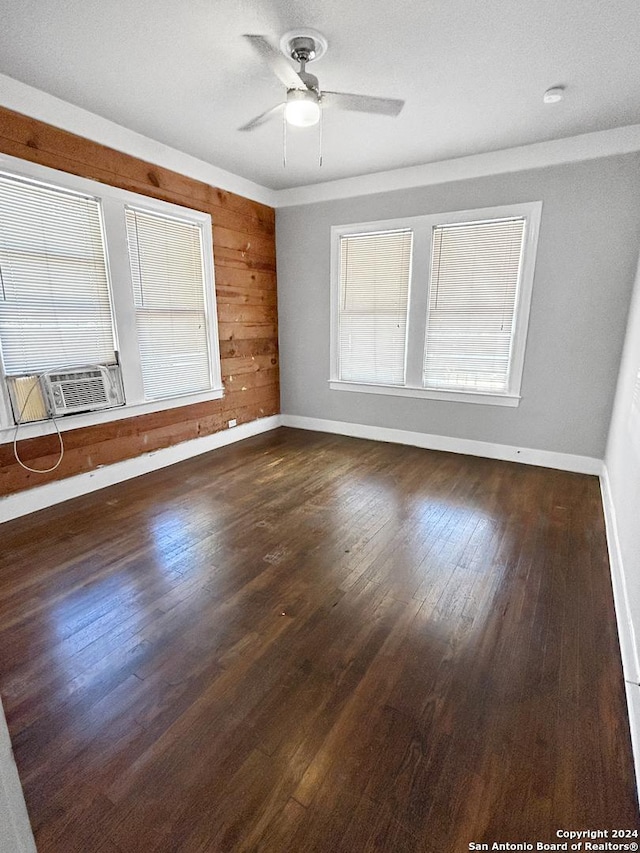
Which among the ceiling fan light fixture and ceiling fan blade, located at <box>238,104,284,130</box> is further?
ceiling fan blade, located at <box>238,104,284,130</box>

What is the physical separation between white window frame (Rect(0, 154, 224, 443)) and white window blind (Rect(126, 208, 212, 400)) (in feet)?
0.21

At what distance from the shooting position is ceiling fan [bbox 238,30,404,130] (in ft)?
7.00

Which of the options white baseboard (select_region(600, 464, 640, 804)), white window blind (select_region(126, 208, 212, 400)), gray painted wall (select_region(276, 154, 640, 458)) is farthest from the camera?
white window blind (select_region(126, 208, 212, 400))

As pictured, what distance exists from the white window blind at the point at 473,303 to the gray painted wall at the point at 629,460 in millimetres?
993

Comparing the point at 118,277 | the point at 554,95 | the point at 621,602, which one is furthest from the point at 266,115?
the point at 621,602

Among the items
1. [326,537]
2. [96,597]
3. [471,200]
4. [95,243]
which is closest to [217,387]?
[95,243]

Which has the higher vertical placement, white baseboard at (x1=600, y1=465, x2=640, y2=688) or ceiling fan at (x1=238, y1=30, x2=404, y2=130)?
ceiling fan at (x1=238, y1=30, x2=404, y2=130)

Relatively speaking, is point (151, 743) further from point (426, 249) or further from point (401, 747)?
point (426, 249)

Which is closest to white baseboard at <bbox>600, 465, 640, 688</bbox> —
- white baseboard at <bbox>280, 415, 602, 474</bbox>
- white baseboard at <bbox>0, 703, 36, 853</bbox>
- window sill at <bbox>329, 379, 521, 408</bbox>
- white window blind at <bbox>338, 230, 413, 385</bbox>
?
white baseboard at <bbox>280, 415, 602, 474</bbox>

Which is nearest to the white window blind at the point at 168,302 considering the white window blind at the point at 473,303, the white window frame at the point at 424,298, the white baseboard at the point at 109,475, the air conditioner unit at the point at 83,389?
the air conditioner unit at the point at 83,389

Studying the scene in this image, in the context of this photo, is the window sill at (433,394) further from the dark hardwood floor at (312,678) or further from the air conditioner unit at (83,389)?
the air conditioner unit at (83,389)

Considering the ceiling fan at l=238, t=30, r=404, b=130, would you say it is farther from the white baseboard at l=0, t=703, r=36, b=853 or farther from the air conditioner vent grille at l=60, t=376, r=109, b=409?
the white baseboard at l=0, t=703, r=36, b=853

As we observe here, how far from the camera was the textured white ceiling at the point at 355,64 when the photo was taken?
1944 millimetres

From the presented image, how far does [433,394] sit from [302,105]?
291cm
